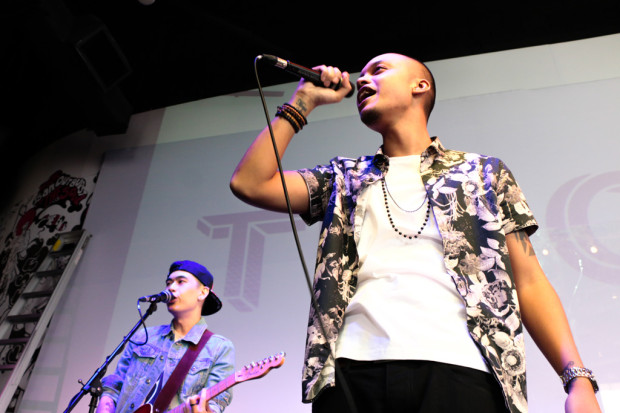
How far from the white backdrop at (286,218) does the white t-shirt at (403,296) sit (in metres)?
1.69

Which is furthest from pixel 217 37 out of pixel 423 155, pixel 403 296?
pixel 403 296

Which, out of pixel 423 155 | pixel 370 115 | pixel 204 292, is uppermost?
pixel 204 292

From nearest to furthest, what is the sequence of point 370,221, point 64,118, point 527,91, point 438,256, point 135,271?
point 438,256 < point 370,221 < point 527,91 < point 135,271 < point 64,118

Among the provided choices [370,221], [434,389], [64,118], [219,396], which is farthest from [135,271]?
[434,389]

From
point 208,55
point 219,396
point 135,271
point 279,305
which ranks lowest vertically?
point 219,396

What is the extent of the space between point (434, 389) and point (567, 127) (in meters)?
2.69

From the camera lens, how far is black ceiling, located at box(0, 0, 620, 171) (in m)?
3.55

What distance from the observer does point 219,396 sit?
2.20m

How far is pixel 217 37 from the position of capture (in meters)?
4.02

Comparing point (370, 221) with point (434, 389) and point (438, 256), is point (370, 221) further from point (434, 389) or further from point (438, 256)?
point (434, 389)

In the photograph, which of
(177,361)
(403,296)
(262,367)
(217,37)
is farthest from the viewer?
(217,37)

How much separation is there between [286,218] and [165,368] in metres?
1.31

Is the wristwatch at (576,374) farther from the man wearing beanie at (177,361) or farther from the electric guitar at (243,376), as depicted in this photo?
the man wearing beanie at (177,361)

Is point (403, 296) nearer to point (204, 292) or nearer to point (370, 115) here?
point (370, 115)
